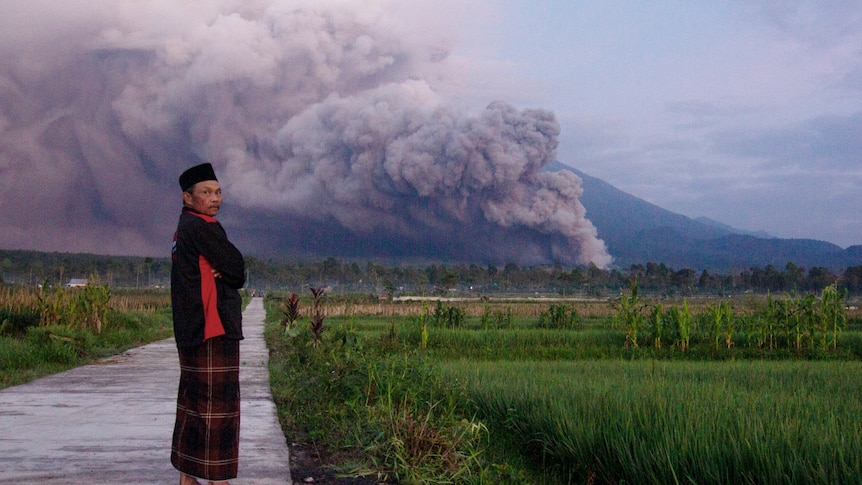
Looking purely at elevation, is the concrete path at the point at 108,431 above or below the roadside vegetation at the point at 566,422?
below

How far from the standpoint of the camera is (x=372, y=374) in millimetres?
6363

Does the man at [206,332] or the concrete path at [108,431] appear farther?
the concrete path at [108,431]

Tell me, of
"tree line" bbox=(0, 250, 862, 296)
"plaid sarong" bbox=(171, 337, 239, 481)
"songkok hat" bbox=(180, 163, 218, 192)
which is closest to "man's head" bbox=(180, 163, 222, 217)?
"songkok hat" bbox=(180, 163, 218, 192)

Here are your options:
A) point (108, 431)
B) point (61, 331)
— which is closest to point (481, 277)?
point (61, 331)

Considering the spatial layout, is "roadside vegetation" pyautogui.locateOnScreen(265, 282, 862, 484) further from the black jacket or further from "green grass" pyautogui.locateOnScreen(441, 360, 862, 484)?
the black jacket

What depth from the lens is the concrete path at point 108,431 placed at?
14.0 ft

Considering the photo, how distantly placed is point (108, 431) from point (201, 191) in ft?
9.16

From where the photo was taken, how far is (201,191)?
3660 mm

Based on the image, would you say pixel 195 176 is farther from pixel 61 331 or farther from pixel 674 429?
pixel 61 331

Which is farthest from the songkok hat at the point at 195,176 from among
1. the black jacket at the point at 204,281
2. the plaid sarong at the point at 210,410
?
the plaid sarong at the point at 210,410

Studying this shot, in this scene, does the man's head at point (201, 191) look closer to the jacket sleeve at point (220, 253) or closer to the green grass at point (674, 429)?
the jacket sleeve at point (220, 253)

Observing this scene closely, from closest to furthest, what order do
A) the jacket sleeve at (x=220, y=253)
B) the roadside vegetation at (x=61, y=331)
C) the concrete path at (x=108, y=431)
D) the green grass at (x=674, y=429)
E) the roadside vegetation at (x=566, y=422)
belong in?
the jacket sleeve at (x=220, y=253)
the green grass at (x=674, y=429)
the roadside vegetation at (x=566, y=422)
the concrete path at (x=108, y=431)
the roadside vegetation at (x=61, y=331)

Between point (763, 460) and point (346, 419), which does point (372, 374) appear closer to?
point (346, 419)

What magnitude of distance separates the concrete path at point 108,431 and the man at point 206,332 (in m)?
0.60
